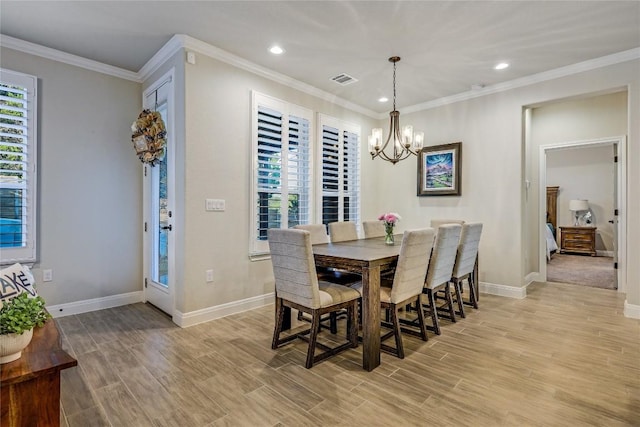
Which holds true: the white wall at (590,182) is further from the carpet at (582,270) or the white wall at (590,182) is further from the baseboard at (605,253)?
the carpet at (582,270)

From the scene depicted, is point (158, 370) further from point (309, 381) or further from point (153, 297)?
point (153, 297)

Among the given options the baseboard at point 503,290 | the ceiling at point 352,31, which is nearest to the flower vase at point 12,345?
the ceiling at point 352,31

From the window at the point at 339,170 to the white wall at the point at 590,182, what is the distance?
200 inches

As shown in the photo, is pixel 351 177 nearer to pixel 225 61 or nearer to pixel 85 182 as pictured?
pixel 225 61

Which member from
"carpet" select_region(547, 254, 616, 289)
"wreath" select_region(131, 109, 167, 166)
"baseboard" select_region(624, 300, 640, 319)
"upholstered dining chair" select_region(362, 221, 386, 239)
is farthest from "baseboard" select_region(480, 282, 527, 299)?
"wreath" select_region(131, 109, 167, 166)

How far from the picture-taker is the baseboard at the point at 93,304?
339 centimetres

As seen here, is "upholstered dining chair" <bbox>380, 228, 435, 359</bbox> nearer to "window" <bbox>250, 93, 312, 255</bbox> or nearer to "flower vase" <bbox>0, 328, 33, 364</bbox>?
"window" <bbox>250, 93, 312, 255</bbox>

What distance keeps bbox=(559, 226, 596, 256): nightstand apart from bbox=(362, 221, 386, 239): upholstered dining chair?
20.2 feet

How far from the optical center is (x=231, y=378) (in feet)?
7.26

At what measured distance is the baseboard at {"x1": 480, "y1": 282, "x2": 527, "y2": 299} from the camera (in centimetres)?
418

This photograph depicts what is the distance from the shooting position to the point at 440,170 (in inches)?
194

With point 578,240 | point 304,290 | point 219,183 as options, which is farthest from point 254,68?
point 578,240

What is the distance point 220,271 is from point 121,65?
2.63 m

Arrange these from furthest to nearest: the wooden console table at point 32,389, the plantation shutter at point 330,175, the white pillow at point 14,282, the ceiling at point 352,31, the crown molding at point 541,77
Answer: the plantation shutter at point 330,175 → the crown molding at point 541,77 → the ceiling at point 352,31 → the white pillow at point 14,282 → the wooden console table at point 32,389
